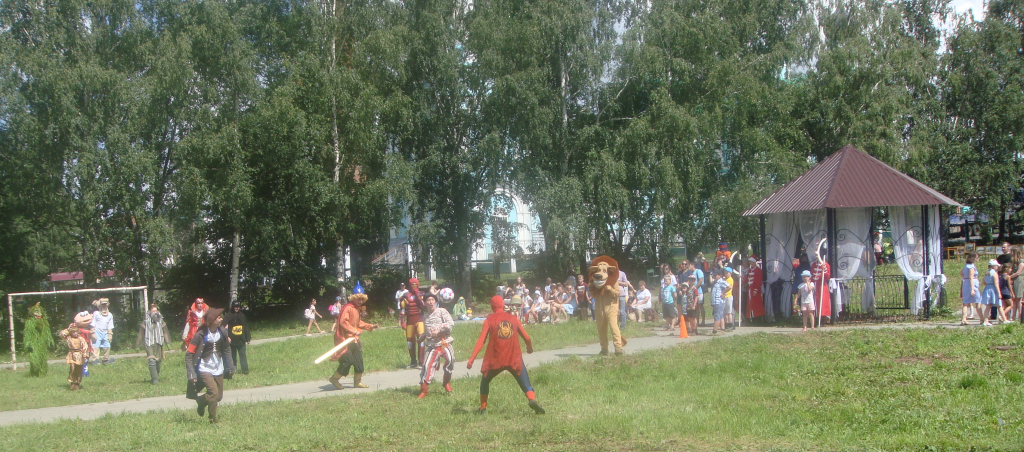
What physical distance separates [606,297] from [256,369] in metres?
7.67

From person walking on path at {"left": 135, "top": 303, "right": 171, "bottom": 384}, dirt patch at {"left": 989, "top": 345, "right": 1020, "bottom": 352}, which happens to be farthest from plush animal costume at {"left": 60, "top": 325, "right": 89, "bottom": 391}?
dirt patch at {"left": 989, "top": 345, "right": 1020, "bottom": 352}

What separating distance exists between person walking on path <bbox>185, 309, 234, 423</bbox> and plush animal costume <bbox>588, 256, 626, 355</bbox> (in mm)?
6523

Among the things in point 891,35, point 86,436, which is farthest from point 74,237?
point 891,35

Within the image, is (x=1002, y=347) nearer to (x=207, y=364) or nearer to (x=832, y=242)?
(x=832, y=242)

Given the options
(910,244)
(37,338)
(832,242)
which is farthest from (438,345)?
(910,244)

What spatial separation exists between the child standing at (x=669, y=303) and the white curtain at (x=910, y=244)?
200 inches

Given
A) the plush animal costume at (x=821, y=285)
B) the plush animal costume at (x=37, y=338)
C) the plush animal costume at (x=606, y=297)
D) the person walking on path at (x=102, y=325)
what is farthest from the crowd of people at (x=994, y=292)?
the person walking on path at (x=102, y=325)

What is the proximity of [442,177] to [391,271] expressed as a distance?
4694 millimetres

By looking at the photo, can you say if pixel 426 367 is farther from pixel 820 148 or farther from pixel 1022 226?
pixel 1022 226

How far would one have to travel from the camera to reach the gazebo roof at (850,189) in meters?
16.7

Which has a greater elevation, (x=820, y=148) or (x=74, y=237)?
(x=820, y=148)

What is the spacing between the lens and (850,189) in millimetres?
17031

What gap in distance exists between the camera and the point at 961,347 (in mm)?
12320

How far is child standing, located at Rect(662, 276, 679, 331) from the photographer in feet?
59.4
